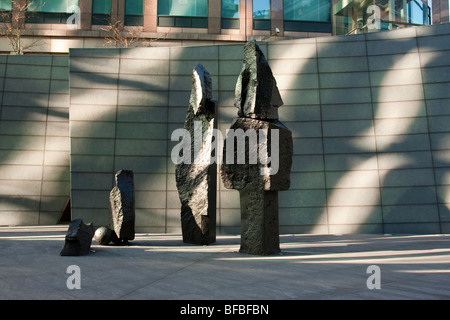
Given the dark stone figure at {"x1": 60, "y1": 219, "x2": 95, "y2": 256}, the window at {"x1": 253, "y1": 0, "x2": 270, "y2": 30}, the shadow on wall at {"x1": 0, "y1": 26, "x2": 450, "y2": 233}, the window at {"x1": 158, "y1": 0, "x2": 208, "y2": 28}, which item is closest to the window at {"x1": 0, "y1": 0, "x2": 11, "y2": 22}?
the window at {"x1": 158, "y1": 0, "x2": 208, "y2": 28}

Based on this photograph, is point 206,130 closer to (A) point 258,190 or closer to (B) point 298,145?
(A) point 258,190

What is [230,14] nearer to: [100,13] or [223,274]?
[100,13]

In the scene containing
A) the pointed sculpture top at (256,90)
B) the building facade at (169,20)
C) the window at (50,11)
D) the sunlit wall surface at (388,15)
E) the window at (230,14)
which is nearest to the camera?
the pointed sculpture top at (256,90)

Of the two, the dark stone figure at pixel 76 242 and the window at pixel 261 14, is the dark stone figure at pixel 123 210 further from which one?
the window at pixel 261 14

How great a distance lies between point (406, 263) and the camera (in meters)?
5.67

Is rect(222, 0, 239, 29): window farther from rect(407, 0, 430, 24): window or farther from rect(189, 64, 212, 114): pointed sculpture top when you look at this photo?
rect(189, 64, 212, 114): pointed sculpture top

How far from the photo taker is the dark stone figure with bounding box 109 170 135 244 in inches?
313

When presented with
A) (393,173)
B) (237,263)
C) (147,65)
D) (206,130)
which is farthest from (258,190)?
(147,65)

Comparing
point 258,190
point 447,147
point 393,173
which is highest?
point 447,147

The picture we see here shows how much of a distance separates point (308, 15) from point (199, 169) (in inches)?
577

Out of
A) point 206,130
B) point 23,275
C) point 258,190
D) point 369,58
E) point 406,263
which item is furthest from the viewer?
point 369,58

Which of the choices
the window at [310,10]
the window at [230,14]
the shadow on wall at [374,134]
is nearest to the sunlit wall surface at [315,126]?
the shadow on wall at [374,134]

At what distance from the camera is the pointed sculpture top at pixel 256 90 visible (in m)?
6.87
